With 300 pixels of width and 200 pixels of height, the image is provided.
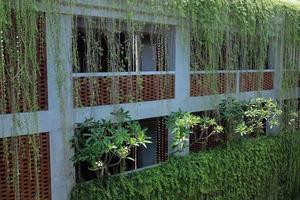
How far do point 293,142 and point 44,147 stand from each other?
18.3 feet

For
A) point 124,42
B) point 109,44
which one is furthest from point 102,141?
point 124,42

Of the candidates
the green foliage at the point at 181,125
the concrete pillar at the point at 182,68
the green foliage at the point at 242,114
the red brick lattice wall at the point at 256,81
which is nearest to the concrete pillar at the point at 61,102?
the green foliage at the point at 181,125

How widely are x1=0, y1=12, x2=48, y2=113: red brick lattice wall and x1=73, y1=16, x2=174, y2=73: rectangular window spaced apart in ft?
1.17

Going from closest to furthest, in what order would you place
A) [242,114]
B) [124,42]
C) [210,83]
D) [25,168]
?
[25,168] → [124,42] → [210,83] → [242,114]

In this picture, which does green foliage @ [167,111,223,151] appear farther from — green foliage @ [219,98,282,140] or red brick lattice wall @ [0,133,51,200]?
red brick lattice wall @ [0,133,51,200]

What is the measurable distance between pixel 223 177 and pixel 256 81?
212cm

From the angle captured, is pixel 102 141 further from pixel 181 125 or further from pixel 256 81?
pixel 256 81

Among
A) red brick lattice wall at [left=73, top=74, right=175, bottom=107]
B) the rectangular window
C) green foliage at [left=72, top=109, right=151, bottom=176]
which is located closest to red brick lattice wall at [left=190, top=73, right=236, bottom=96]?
red brick lattice wall at [left=73, top=74, right=175, bottom=107]

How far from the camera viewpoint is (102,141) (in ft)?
13.5

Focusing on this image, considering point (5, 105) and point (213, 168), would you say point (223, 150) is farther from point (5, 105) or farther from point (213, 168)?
point (5, 105)

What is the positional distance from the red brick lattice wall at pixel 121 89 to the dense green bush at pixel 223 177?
1004 millimetres

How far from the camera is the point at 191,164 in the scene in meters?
5.56

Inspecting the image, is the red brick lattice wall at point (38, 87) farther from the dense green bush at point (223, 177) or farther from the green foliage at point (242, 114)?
the green foliage at point (242, 114)

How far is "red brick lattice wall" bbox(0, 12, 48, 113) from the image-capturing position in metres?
3.66
